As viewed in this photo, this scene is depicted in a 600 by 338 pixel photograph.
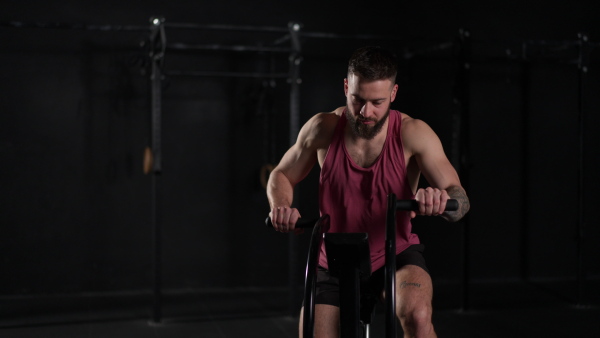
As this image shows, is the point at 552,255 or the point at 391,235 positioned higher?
the point at 391,235

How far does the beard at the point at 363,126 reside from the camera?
103 inches

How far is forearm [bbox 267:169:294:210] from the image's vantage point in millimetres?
2723

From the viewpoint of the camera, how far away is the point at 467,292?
16.7 feet

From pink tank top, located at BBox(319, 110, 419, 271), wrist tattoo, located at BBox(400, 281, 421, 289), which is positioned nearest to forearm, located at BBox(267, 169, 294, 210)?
pink tank top, located at BBox(319, 110, 419, 271)

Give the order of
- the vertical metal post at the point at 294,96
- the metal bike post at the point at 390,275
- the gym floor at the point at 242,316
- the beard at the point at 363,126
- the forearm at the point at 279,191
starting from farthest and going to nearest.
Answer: the vertical metal post at the point at 294,96, the gym floor at the point at 242,316, the forearm at the point at 279,191, the beard at the point at 363,126, the metal bike post at the point at 390,275

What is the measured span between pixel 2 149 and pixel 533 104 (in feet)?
14.2

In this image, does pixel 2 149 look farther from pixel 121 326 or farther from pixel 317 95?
pixel 317 95

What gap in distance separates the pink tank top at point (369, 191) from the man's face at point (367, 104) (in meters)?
0.11

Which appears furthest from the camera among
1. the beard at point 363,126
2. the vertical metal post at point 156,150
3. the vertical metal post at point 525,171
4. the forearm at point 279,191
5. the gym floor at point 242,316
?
the vertical metal post at point 525,171

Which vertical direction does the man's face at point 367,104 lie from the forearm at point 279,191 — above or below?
above

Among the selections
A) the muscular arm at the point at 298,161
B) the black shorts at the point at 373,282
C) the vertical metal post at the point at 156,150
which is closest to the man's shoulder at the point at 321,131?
the muscular arm at the point at 298,161

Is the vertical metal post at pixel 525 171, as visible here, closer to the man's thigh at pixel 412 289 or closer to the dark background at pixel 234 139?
the dark background at pixel 234 139

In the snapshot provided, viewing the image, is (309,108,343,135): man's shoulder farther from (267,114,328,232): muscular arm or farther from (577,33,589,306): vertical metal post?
(577,33,589,306): vertical metal post

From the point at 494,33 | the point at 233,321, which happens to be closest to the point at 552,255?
the point at 494,33
